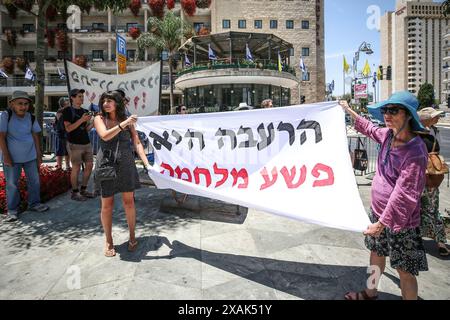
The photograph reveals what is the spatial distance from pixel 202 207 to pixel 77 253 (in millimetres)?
2174

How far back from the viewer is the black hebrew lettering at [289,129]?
3.14m

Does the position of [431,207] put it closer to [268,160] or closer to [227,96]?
[268,160]

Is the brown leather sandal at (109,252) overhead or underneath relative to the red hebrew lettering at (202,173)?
underneath

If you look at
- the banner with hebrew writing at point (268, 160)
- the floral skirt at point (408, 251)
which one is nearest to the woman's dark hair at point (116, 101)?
the banner with hebrew writing at point (268, 160)

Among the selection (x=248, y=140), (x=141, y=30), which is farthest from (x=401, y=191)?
(x=141, y=30)

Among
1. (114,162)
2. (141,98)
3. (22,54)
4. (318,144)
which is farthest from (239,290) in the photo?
(22,54)

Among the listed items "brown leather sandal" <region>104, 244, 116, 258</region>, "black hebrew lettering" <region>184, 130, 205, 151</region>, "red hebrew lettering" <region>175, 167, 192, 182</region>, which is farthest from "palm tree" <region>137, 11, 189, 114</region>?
"brown leather sandal" <region>104, 244, 116, 258</region>

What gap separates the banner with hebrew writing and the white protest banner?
7.77 ft

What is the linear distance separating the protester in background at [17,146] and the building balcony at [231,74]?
2805 cm

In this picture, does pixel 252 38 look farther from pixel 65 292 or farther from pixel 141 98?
pixel 65 292

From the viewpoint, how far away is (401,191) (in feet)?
7.13

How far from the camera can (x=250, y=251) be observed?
145 inches

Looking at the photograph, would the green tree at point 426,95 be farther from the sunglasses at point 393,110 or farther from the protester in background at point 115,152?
the protester in background at point 115,152

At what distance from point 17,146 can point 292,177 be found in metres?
4.21
